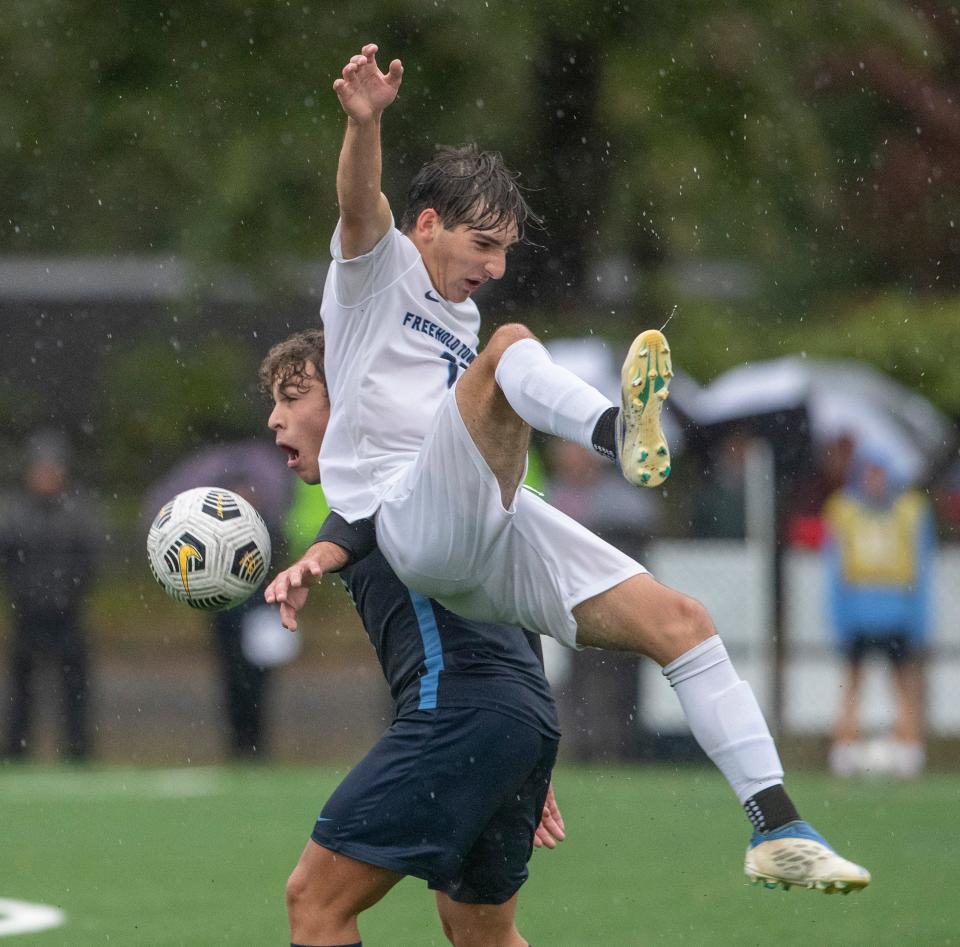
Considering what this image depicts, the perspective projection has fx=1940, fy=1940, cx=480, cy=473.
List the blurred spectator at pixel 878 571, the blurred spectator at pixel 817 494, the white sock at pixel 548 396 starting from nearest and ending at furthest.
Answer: the white sock at pixel 548 396, the blurred spectator at pixel 878 571, the blurred spectator at pixel 817 494

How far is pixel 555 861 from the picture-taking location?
917 centimetres

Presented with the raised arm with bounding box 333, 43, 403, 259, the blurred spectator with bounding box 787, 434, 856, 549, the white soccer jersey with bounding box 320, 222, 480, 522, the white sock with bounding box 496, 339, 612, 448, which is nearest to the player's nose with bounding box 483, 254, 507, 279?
the white soccer jersey with bounding box 320, 222, 480, 522

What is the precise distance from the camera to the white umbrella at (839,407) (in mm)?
14422

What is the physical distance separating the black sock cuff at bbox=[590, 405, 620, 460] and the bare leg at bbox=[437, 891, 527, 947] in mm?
1373

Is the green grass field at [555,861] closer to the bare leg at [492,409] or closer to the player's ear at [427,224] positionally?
the bare leg at [492,409]

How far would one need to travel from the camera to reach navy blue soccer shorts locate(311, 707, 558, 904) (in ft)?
16.4

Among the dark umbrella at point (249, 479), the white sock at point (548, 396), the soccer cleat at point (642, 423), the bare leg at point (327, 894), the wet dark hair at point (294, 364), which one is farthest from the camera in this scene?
the dark umbrella at point (249, 479)

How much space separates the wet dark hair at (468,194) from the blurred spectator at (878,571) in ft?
25.1

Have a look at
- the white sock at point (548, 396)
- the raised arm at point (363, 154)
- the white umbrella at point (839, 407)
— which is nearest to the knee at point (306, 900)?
the white sock at point (548, 396)

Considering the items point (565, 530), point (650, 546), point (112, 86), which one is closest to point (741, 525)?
point (650, 546)

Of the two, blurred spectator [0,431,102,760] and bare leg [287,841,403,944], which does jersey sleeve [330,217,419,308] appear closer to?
bare leg [287,841,403,944]

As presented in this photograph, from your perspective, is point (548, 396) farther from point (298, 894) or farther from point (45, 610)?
point (45, 610)

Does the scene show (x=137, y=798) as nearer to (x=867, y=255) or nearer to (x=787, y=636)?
(x=787, y=636)

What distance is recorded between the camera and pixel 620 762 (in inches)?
502
